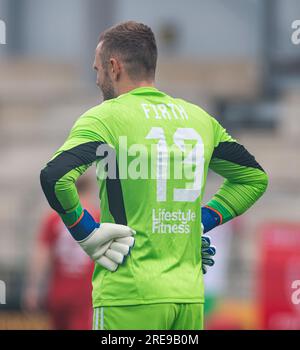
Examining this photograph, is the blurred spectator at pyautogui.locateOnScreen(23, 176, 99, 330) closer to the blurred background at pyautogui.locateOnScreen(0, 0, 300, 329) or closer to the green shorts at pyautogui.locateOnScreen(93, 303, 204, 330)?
the blurred background at pyautogui.locateOnScreen(0, 0, 300, 329)

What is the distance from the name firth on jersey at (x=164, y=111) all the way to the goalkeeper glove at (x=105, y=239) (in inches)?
19.1

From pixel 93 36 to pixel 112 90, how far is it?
39.6 feet

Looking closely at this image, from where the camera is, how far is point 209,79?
1675 cm

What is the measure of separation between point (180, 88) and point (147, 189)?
469 inches

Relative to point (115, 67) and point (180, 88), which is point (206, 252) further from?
point (180, 88)

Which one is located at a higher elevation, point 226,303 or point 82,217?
point 82,217

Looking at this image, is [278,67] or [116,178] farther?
[278,67]

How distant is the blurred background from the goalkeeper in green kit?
7.42 m

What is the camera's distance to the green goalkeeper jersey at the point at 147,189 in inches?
167

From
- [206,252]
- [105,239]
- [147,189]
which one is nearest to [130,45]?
[147,189]

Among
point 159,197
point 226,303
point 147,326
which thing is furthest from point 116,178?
point 226,303

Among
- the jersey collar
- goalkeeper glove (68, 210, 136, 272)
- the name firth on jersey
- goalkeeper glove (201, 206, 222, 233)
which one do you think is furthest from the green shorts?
the jersey collar

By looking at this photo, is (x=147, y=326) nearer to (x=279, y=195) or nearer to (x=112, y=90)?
(x=112, y=90)

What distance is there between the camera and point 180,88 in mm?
16109
